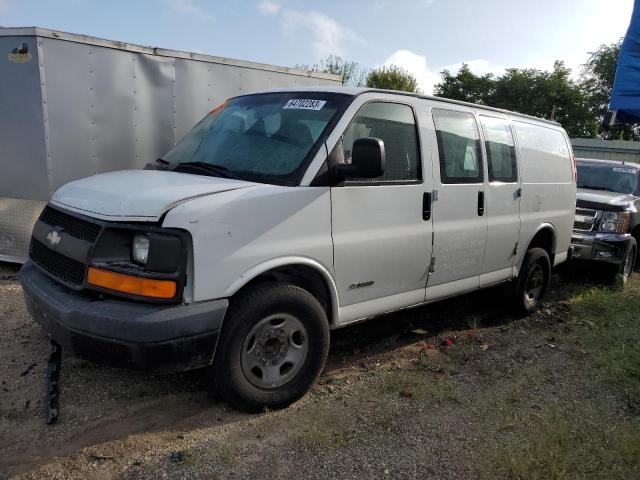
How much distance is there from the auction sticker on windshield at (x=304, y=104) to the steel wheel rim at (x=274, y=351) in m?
1.45

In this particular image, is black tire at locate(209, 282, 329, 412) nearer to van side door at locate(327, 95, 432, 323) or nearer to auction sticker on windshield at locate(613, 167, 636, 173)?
van side door at locate(327, 95, 432, 323)

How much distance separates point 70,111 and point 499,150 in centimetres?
475

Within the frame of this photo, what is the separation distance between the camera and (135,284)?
9.09 feet

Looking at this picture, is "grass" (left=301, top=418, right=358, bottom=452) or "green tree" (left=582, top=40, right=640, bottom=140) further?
"green tree" (left=582, top=40, right=640, bottom=140)

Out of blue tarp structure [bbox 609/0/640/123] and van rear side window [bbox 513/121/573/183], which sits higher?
blue tarp structure [bbox 609/0/640/123]

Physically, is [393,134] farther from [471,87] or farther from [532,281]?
[471,87]

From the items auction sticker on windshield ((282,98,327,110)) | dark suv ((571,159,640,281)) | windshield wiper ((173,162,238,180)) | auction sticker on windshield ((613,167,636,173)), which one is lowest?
dark suv ((571,159,640,281))

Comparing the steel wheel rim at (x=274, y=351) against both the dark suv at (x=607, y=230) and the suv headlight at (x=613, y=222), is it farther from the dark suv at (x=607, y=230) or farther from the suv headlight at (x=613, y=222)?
the suv headlight at (x=613, y=222)

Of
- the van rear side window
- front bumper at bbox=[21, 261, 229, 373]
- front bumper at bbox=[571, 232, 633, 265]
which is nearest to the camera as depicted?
front bumper at bbox=[21, 261, 229, 373]

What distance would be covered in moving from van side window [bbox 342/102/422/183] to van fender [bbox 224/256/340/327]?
711 mm

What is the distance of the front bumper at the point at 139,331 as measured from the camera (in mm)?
2693

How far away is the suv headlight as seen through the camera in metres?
6.94

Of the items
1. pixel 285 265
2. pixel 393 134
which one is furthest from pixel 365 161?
pixel 285 265

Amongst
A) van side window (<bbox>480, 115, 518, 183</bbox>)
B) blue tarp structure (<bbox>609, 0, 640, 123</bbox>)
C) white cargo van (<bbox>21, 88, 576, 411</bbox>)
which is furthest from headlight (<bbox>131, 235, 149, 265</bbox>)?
blue tarp structure (<bbox>609, 0, 640, 123</bbox>)
